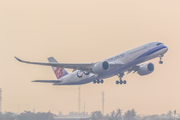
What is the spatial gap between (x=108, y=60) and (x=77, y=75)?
7.55 metres

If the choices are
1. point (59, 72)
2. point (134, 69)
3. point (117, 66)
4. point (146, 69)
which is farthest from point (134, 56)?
point (59, 72)

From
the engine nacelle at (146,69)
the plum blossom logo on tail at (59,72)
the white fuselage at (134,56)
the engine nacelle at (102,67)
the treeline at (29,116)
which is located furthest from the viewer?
the treeline at (29,116)

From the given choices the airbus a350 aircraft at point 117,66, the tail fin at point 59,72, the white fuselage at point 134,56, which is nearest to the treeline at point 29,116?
the tail fin at point 59,72

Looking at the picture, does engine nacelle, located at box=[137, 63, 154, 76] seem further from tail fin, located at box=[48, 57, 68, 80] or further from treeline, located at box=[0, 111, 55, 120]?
treeline, located at box=[0, 111, 55, 120]

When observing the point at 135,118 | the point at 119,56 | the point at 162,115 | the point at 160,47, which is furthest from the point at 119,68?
the point at 162,115

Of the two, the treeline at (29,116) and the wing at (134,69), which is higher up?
the wing at (134,69)

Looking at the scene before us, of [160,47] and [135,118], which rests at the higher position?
[160,47]

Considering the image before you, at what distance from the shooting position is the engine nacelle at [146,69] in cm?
7381

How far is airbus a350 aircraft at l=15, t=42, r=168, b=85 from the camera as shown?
219 feet

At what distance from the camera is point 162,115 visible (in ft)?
335

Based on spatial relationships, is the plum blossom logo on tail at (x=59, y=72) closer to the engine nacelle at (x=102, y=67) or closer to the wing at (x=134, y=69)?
the wing at (x=134, y=69)

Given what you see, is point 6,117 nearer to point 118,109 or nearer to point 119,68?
point 118,109

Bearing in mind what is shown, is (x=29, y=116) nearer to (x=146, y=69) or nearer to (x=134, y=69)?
(x=134, y=69)

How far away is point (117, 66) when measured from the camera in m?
68.2
